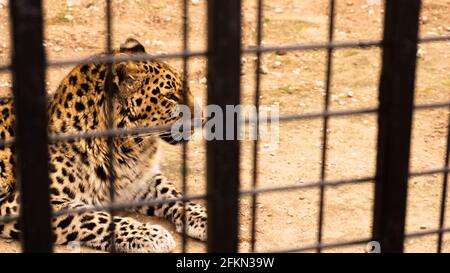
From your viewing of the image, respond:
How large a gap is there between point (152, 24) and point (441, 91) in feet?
8.52

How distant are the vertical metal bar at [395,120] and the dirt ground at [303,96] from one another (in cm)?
Result: 201

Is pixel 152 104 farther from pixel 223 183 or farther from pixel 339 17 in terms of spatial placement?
pixel 339 17

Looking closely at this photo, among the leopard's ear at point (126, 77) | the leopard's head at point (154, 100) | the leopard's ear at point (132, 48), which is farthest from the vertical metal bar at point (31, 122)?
the leopard's head at point (154, 100)

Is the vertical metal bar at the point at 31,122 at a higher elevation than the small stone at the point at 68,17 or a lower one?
lower

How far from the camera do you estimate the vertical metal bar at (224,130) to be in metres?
2.96

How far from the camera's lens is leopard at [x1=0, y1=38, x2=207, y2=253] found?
5.78 meters

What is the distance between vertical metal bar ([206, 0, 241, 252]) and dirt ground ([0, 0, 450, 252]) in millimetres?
2372

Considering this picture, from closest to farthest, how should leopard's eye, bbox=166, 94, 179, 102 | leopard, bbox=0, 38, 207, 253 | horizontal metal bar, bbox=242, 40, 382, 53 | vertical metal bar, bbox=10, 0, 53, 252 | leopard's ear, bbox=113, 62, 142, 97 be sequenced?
1. vertical metal bar, bbox=10, 0, 53, 252
2. horizontal metal bar, bbox=242, 40, 382, 53
3. leopard's ear, bbox=113, 62, 142, 97
4. leopard, bbox=0, 38, 207, 253
5. leopard's eye, bbox=166, 94, 179, 102

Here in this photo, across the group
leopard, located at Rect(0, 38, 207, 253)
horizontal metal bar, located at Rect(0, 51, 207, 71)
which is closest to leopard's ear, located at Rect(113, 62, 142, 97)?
leopard, located at Rect(0, 38, 207, 253)

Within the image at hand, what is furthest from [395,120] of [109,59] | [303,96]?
[303,96]

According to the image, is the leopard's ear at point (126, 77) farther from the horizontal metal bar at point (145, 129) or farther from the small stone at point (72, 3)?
the small stone at point (72, 3)

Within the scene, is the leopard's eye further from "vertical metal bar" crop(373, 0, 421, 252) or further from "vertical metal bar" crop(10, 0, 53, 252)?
"vertical metal bar" crop(10, 0, 53, 252)

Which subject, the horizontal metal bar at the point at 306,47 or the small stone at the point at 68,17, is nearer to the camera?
the horizontal metal bar at the point at 306,47

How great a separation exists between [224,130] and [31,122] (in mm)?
557
